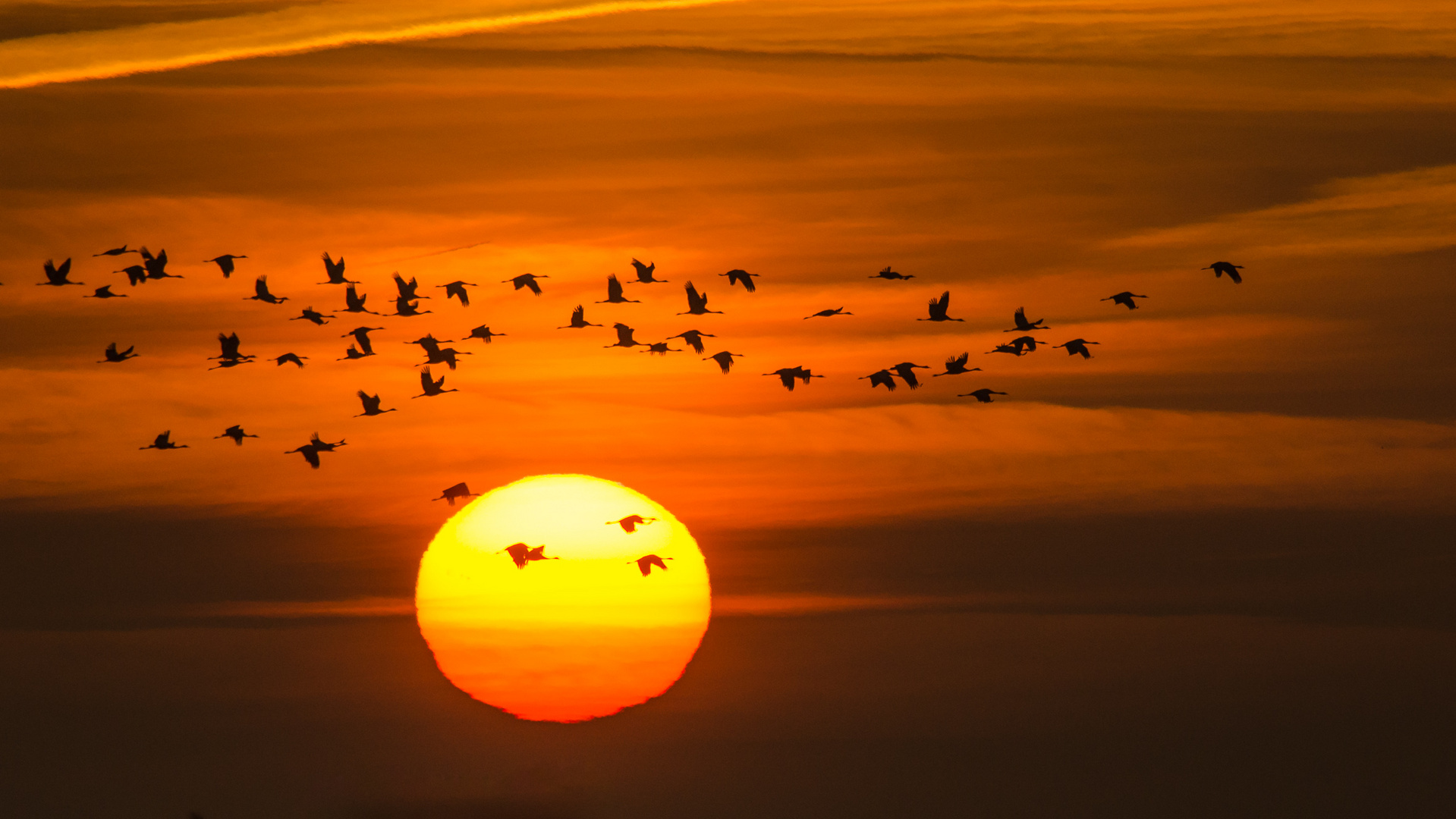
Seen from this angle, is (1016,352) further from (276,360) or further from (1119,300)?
(276,360)

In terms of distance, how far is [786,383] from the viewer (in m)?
84.9

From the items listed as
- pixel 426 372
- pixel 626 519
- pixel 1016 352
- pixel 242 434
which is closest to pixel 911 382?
pixel 1016 352

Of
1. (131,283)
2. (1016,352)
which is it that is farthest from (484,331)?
(1016,352)

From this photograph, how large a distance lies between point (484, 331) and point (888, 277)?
16.0 m

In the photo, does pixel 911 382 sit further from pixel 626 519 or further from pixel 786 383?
pixel 626 519

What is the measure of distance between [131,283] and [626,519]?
2028cm

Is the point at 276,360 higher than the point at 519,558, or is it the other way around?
the point at 276,360

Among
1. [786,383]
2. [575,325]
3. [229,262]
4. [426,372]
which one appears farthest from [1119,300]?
[229,262]

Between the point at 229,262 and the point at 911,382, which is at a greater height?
the point at 229,262

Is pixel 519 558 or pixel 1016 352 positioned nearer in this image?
pixel 1016 352

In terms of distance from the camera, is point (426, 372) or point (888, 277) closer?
point (888, 277)

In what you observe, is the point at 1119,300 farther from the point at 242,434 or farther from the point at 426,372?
the point at 242,434

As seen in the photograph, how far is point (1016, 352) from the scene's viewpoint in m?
82.4

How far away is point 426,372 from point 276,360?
6.39 metres
